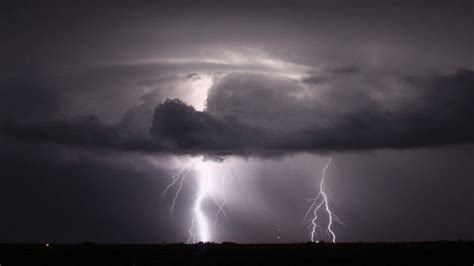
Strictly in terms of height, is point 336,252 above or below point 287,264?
above

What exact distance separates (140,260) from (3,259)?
17.7m

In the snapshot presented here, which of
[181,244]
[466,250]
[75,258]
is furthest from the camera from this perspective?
[181,244]

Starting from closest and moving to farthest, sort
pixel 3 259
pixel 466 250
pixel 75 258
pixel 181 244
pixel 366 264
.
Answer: pixel 366 264, pixel 3 259, pixel 75 258, pixel 466 250, pixel 181 244

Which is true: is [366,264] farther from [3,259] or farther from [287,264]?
[3,259]

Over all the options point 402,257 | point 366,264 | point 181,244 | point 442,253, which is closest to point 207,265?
point 366,264

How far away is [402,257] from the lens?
361ft

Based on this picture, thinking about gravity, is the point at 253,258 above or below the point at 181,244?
below

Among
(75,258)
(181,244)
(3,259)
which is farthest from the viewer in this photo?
(181,244)

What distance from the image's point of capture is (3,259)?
352 feet

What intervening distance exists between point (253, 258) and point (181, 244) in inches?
2277

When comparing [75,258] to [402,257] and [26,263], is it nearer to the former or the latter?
[26,263]

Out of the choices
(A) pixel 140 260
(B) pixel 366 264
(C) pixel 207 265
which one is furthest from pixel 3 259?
(B) pixel 366 264

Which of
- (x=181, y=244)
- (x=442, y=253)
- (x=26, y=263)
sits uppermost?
(x=181, y=244)

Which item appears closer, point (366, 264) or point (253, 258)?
point (366, 264)
